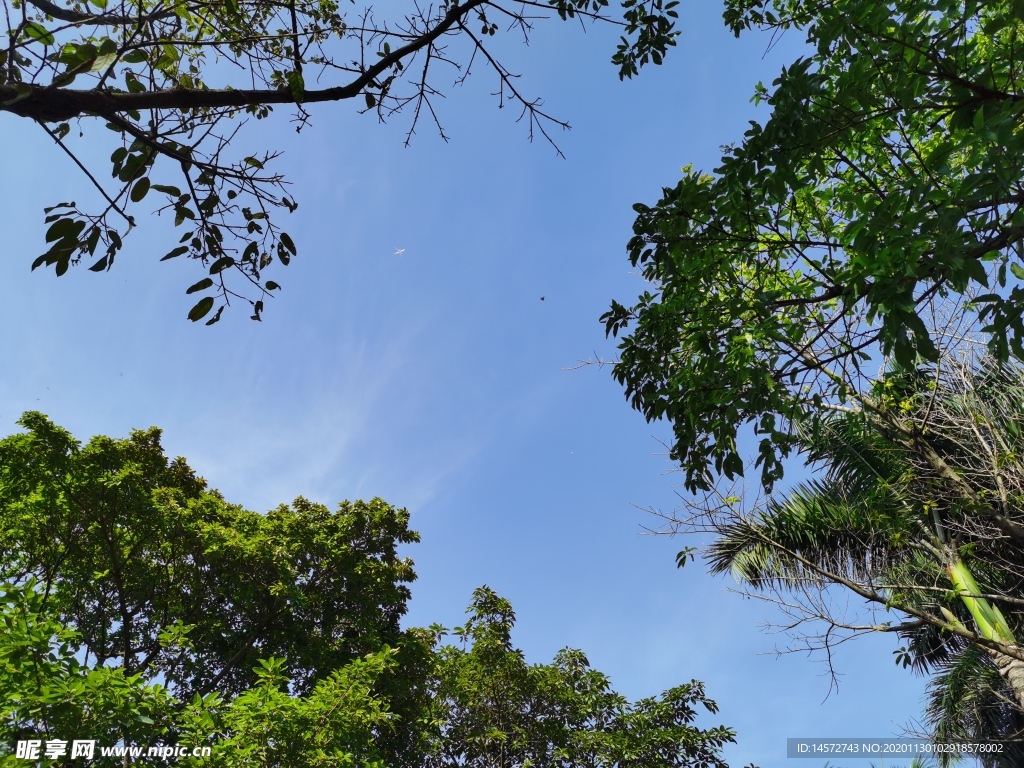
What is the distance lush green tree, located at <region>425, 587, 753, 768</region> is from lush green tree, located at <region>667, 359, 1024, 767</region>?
2903 mm

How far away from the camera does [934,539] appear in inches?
342

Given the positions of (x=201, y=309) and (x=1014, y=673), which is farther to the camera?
(x=1014, y=673)

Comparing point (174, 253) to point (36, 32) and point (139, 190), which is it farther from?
point (36, 32)

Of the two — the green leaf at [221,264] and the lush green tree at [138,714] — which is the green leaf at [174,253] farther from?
the lush green tree at [138,714]

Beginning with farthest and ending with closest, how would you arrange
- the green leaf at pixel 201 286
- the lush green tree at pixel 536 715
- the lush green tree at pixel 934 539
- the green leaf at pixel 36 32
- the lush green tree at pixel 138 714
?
1. the lush green tree at pixel 536 715
2. the lush green tree at pixel 934 539
3. the lush green tree at pixel 138 714
4. the green leaf at pixel 201 286
5. the green leaf at pixel 36 32

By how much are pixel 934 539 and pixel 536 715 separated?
687cm

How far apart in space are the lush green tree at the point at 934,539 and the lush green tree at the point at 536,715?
290 cm

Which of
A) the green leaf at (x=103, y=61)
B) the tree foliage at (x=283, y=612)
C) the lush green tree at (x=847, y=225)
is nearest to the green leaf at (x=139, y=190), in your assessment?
the green leaf at (x=103, y=61)

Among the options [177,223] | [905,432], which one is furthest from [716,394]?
[905,432]

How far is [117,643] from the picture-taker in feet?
33.0

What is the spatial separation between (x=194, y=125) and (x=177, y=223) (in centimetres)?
41

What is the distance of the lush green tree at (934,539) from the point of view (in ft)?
24.8

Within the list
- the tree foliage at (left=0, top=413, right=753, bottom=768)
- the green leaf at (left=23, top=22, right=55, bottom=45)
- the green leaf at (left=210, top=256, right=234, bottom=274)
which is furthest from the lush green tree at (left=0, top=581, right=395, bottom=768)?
the green leaf at (left=23, top=22, right=55, bottom=45)

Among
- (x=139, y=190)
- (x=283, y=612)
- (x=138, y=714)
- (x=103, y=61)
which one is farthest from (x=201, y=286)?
(x=283, y=612)
